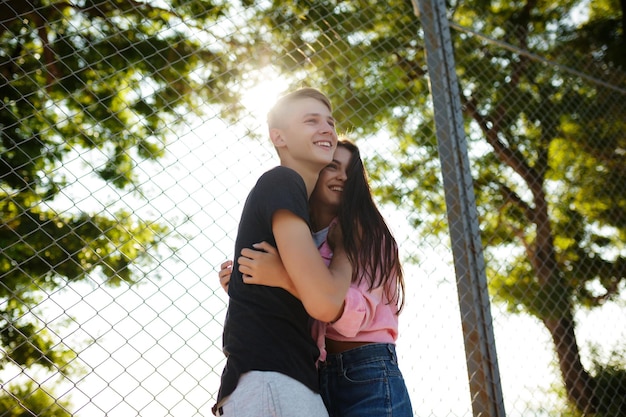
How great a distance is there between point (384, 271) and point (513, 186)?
7722mm

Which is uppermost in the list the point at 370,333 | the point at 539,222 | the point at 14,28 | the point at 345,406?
the point at 539,222

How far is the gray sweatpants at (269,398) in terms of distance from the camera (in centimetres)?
124

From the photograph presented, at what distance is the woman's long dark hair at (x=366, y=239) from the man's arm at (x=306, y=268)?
17 cm

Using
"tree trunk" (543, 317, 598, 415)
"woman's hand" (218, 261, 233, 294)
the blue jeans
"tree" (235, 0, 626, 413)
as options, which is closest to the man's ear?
"woman's hand" (218, 261, 233, 294)

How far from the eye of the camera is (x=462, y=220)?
2662mm

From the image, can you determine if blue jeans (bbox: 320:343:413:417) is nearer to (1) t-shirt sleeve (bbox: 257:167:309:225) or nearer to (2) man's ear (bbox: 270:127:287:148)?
(1) t-shirt sleeve (bbox: 257:167:309:225)

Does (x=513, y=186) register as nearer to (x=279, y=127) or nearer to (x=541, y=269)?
(x=541, y=269)

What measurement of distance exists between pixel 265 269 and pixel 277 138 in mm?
495

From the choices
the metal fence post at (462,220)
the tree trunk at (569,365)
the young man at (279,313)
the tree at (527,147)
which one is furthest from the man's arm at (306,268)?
the tree trunk at (569,365)

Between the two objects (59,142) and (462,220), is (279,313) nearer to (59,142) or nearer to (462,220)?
(462,220)

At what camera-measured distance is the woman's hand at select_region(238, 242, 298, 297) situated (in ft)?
4.45

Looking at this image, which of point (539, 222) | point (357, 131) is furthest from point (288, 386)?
point (539, 222)

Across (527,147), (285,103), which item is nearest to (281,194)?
(285,103)

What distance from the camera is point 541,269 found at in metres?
7.63
